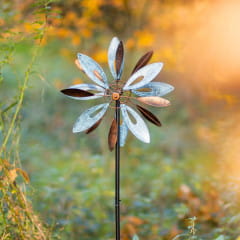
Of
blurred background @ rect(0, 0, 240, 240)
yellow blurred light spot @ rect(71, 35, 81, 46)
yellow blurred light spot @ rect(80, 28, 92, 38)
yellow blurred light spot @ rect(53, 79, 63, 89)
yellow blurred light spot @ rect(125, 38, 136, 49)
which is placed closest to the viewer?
blurred background @ rect(0, 0, 240, 240)

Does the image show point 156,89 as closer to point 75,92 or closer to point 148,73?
point 148,73

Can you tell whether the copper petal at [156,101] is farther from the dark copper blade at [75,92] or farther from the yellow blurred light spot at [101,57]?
the yellow blurred light spot at [101,57]

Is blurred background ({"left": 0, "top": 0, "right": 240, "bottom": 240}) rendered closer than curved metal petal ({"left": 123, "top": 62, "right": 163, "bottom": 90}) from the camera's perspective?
No

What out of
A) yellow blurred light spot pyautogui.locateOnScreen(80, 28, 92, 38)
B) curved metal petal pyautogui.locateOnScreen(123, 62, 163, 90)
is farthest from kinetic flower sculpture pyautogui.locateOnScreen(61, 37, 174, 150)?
yellow blurred light spot pyautogui.locateOnScreen(80, 28, 92, 38)

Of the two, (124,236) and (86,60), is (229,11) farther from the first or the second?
(86,60)

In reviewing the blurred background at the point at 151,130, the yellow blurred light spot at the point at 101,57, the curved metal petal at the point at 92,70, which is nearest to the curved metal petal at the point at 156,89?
the curved metal petal at the point at 92,70

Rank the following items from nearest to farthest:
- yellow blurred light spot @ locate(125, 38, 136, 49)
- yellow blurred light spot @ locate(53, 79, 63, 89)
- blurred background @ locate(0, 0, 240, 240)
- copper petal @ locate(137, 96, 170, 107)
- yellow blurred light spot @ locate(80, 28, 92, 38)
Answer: copper petal @ locate(137, 96, 170, 107), blurred background @ locate(0, 0, 240, 240), yellow blurred light spot @ locate(125, 38, 136, 49), yellow blurred light spot @ locate(80, 28, 92, 38), yellow blurred light spot @ locate(53, 79, 63, 89)

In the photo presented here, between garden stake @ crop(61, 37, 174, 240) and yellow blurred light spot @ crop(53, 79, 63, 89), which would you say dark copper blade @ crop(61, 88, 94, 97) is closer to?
garden stake @ crop(61, 37, 174, 240)

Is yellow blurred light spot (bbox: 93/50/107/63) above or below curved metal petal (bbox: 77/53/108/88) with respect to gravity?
above
